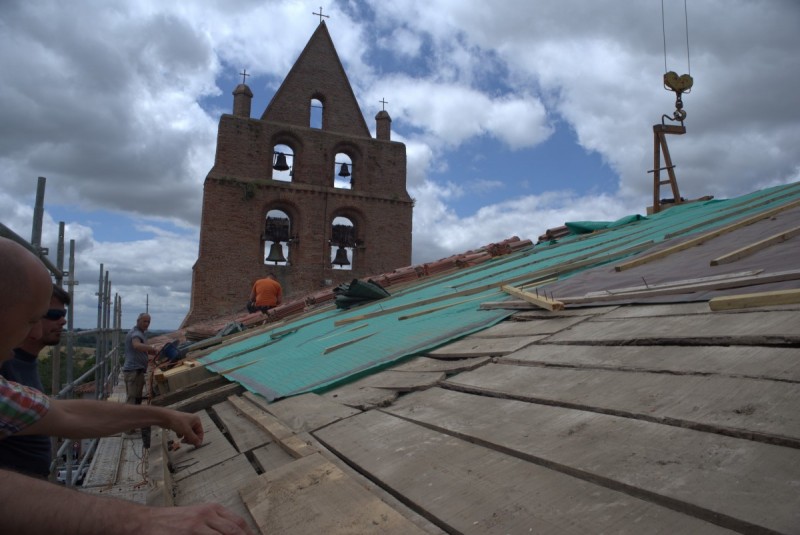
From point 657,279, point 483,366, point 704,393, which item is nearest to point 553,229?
point 657,279

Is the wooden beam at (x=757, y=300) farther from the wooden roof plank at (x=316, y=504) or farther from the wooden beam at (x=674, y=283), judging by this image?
the wooden roof plank at (x=316, y=504)

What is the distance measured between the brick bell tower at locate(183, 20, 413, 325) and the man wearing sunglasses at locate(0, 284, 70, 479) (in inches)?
527

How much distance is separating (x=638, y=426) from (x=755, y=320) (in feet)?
3.25

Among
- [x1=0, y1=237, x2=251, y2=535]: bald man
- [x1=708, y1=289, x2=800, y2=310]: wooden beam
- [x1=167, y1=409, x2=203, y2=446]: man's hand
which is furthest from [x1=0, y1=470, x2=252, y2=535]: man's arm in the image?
[x1=708, y1=289, x2=800, y2=310]: wooden beam

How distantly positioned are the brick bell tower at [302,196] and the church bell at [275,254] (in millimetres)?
35

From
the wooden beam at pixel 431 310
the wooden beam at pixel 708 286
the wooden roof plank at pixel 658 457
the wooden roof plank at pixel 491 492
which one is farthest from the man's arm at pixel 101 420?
the wooden beam at pixel 708 286

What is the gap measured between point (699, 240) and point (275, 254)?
48.1ft

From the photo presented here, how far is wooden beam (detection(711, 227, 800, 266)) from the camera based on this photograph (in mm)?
3584

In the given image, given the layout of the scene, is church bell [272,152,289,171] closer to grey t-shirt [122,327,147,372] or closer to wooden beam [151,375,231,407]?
grey t-shirt [122,327,147,372]

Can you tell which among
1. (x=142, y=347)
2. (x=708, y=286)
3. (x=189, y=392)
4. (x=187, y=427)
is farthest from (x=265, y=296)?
(x=708, y=286)

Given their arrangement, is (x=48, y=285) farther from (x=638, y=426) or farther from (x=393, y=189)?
(x=393, y=189)

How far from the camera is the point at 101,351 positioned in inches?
340

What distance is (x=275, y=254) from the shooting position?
17516mm

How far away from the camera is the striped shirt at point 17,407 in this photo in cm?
175
